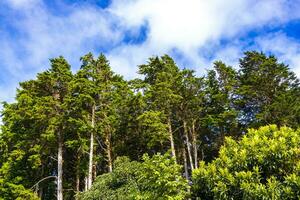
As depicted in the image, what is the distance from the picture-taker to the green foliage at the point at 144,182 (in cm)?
1195

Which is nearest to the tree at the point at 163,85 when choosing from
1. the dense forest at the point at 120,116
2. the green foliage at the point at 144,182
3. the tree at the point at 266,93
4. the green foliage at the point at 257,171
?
the dense forest at the point at 120,116

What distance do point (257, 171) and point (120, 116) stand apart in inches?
733

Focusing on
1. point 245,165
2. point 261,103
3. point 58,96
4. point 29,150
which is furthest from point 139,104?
point 245,165

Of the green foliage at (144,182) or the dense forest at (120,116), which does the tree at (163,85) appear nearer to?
the dense forest at (120,116)

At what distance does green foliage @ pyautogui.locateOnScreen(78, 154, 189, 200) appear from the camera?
11945 mm

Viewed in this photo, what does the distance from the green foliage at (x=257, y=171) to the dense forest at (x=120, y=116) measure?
13.9 feet

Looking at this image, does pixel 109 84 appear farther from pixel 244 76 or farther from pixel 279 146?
pixel 279 146

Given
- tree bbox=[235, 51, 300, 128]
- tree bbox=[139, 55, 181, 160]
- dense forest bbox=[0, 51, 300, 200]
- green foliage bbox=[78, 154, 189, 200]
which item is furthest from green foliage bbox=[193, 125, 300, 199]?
tree bbox=[235, 51, 300, 128]

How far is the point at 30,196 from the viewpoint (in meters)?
22.0

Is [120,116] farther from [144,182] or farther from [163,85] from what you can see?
[144,182]

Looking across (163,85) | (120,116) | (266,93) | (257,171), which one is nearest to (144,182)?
(257,171)

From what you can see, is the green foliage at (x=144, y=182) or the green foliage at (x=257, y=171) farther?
the green foliage at (x=144, y=182)

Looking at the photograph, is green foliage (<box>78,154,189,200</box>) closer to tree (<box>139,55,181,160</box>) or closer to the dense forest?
the dense forest

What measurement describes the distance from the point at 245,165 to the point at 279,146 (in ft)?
3.76
